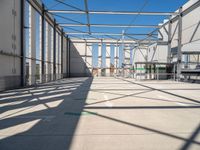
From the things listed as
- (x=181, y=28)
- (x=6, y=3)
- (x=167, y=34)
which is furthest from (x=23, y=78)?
(x=167, y=34)

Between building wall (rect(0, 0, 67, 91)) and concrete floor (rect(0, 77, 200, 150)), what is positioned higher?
building wall (rect(0, 0, 67, 91))

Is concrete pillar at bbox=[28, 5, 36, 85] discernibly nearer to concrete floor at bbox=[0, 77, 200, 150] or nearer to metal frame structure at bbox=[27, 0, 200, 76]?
metal frame structure at bbox=[27, 0, 200, 76]

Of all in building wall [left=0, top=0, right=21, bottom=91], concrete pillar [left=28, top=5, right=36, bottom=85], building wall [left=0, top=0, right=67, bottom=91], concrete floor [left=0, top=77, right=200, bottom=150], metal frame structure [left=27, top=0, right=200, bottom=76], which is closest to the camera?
concrete floor [left=0, top=77, right=200, bottom=150]

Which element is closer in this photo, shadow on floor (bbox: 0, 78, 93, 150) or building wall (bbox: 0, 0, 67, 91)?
shadow on floor (bbox: 0, 78, 93, 150)

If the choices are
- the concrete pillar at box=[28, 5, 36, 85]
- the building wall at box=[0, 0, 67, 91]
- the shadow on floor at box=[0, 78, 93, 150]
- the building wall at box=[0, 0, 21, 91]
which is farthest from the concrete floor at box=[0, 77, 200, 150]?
the concrete pillar at box=[28, 5, 36, 85]

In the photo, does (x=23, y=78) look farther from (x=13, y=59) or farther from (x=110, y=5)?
(x=110, y=5)

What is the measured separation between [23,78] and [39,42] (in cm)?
647

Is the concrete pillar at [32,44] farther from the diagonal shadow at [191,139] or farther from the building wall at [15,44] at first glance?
the diagonal shadow at [191,139]

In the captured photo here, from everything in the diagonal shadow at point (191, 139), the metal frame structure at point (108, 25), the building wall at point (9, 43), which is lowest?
the diagonal shadow at point (191, 139)

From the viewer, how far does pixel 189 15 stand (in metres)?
26.8

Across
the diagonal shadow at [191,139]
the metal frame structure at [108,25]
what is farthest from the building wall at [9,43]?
the diagonal shadow at [191,139]

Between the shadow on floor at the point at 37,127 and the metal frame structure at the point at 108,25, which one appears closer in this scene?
the shadow on floor at the point at 37,127

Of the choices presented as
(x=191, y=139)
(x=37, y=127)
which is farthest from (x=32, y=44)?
(x=191, y=139)

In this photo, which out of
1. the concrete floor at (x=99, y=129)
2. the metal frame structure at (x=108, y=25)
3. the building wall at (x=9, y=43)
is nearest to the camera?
the concrete floor at (x=99, y=129)
